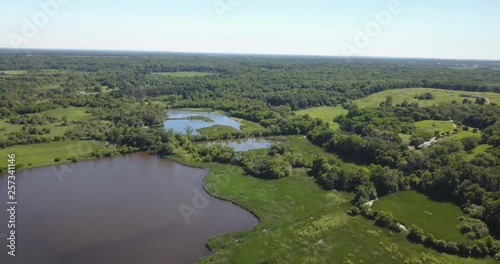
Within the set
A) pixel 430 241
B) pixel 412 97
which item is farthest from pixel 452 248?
pixel 412 97

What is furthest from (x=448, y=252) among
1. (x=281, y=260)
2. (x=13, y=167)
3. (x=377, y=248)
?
(x=13, y=167)

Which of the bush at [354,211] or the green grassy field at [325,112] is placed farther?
the green grassy field at [325,112]

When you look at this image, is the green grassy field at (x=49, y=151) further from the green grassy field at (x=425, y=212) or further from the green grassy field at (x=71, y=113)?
the green grassy field at (x=425, y=212)

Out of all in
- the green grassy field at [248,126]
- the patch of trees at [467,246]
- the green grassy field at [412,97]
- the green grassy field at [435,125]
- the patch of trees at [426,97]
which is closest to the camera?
the patch of trees at [467,246]

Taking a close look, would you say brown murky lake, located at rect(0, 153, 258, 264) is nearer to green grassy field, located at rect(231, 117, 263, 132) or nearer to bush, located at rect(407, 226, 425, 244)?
bush, located at rect(407, 226, 425, 244)

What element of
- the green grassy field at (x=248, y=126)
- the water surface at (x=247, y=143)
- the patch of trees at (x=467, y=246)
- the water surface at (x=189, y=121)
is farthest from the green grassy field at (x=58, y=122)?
the patch of trees at (x=467, y=246)

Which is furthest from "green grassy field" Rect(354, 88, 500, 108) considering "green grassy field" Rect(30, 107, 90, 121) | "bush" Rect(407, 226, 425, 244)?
"green grassy field" Rect(30, 107, 90, 121)

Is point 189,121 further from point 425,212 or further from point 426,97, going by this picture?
point 426,97
